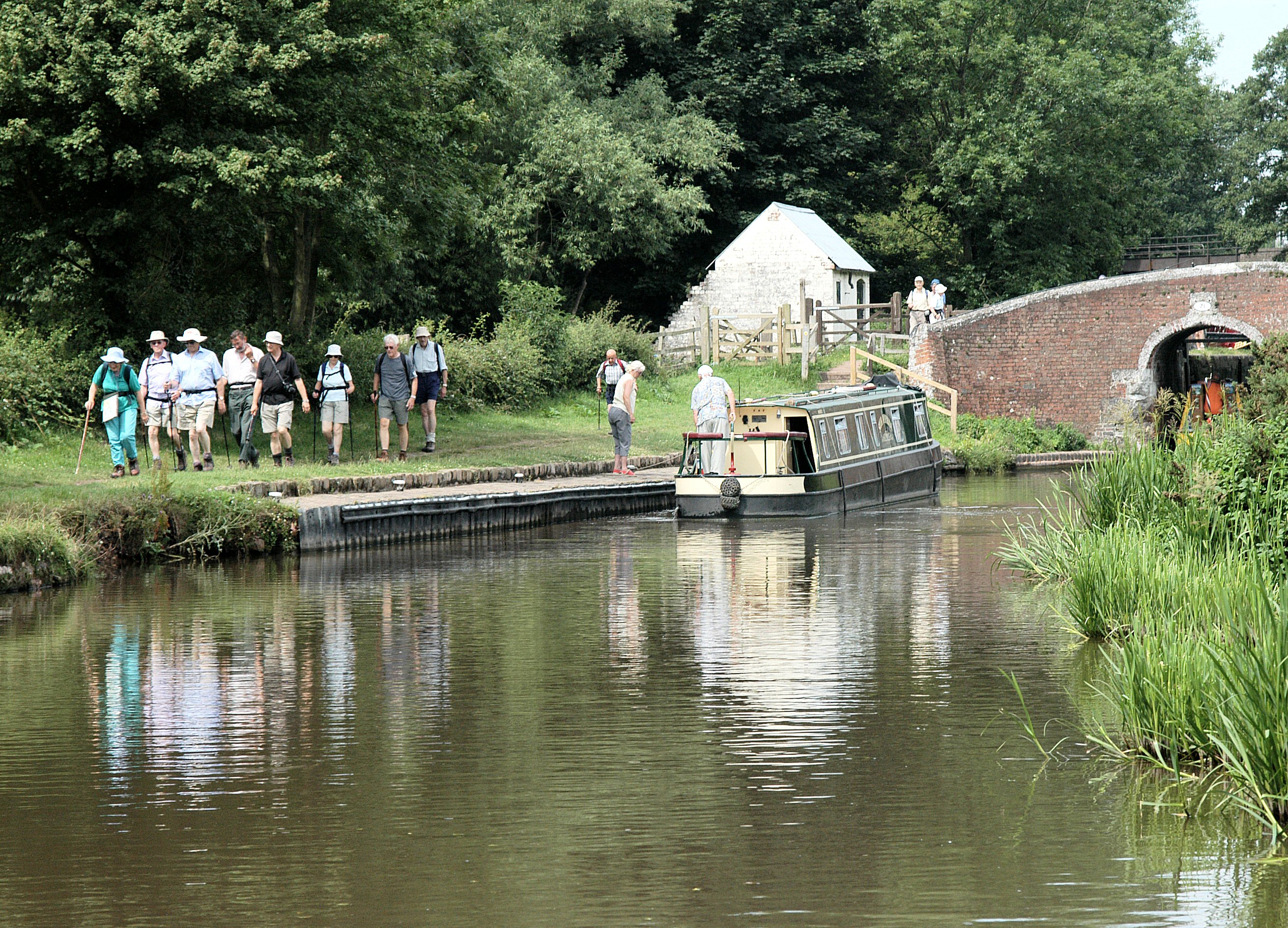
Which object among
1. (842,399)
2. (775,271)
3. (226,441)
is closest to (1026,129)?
(775,271)

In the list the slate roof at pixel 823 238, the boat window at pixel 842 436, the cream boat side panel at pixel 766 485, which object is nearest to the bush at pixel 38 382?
the cream boat side panel at pixel 766 485

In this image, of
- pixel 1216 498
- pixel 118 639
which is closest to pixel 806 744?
pixel 1216 498

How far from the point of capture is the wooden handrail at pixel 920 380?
102 feet

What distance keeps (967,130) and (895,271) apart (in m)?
5.25

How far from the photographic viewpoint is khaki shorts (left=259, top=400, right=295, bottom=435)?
1820 centimetres

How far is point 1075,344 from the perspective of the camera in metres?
34.3

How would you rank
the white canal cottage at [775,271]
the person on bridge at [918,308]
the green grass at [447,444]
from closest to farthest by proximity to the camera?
the green grass at [447,444] < the person on bridge at [918,308] < the white canal cottage at [775,271]

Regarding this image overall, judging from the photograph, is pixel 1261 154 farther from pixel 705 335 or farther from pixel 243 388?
pixel 243 388

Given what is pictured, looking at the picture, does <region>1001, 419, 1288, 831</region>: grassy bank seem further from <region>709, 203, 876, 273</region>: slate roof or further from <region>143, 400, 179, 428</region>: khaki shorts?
<region>709, 203, 876, 273</region>: slate roof

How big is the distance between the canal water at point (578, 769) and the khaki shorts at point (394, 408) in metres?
6.66

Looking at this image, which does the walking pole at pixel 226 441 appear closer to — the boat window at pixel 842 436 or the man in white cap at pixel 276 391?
the man in white cap at pixel 276 391

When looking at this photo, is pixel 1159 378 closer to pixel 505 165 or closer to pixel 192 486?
pixel 505 165

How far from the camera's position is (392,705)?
8789 mm

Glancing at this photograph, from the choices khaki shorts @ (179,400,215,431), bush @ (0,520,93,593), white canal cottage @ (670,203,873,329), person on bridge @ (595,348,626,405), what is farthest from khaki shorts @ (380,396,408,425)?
white canal cottage @ (670,203,873,329)
